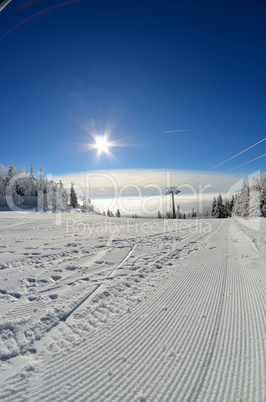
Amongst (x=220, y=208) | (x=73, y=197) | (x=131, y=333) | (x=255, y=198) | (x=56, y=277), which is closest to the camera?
(x=131, y=333)

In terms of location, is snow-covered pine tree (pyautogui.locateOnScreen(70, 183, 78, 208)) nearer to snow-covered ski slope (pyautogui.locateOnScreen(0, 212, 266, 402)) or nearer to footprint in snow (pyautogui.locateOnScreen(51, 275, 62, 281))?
snow-covered ski slope (pyautogui.locateOnScreen(0, 212, 266, 402))

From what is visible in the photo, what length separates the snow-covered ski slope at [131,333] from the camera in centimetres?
138

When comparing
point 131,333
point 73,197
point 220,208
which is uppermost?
point 73,197

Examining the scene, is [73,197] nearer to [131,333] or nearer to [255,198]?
[255,198]

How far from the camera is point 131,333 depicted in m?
1.95

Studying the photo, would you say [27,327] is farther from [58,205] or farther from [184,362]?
[58,205]

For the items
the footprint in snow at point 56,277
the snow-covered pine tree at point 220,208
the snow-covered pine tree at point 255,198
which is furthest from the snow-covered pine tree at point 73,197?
the footprint in snow at point 56,277

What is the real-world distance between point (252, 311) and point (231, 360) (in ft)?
3.09

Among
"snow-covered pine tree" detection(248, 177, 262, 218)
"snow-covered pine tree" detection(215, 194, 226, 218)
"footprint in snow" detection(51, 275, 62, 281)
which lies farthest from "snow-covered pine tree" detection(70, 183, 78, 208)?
"footprint in snow" detection(51, 275, 62, 281)

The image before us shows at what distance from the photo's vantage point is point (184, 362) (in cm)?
159

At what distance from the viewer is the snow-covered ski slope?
1383 millimetres

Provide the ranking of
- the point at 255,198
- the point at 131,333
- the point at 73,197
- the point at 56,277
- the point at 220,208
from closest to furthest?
the point at 131,333, the point at 56,277, the point at 255,198, the point at 73,197, the point at 220,208

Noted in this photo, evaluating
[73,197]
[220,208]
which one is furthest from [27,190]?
[220,208]

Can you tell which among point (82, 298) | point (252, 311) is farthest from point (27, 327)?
point (252, 311)
